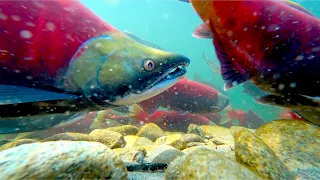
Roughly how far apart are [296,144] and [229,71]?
1004 mm

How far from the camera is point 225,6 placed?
70.0 inches

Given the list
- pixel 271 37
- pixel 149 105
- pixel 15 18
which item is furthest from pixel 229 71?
pixel 149 105

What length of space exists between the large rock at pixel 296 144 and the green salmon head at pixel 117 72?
1159 mm

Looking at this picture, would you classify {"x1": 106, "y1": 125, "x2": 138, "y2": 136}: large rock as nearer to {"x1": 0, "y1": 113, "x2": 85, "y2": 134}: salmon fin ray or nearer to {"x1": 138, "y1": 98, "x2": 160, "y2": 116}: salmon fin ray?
{"x1": 138, "y1": 98, "x2": 160, "y2": 116}: salmon fin ray

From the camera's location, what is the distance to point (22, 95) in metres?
1.69

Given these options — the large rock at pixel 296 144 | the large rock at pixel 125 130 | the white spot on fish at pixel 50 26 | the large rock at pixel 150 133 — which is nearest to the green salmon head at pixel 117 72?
the white spot on fish at pixel 50 26

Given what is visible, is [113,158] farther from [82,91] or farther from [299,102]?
[299,102]

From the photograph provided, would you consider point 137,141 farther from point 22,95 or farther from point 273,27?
point 273,27

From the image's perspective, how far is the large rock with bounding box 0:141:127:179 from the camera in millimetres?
1457

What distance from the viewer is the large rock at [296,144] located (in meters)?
1.96

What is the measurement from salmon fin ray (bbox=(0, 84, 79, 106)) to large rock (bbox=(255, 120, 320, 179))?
2.04 metres

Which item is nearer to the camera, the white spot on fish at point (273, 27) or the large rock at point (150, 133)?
the white spot on fish at point (273, 27)

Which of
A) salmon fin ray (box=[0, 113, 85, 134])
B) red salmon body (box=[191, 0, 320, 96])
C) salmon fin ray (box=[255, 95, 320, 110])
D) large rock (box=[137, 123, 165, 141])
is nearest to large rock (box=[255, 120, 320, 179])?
salmon fin ray (box=[255, 95, 320, 110])

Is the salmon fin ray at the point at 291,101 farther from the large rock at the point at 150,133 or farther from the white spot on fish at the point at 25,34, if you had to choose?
the large rock at the point at 150,133
